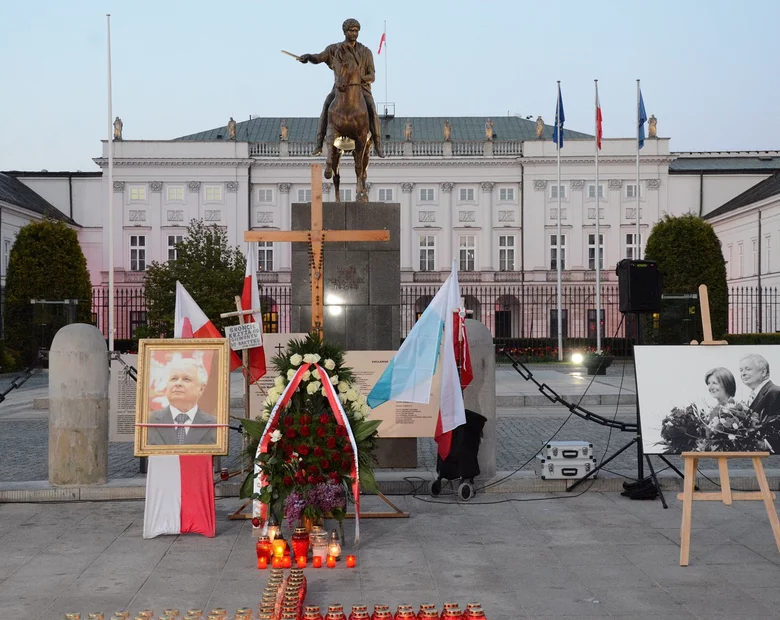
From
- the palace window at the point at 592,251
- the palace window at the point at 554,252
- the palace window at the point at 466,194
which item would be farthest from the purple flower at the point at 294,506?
the palace window at the point at 466,194

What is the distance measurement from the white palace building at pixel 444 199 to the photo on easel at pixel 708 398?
54.3 m

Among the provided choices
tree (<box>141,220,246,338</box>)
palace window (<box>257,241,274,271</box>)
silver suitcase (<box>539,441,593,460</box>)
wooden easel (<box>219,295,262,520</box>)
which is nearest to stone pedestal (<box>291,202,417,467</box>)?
wooden easel (<box>219,295,262,520</box>)

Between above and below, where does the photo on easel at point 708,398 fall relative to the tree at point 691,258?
below

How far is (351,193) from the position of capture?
2547 inches

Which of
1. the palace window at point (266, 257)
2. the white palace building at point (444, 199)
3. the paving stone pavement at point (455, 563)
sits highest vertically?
the white palace building at point (444, 199)

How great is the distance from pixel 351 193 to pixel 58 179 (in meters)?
19.2

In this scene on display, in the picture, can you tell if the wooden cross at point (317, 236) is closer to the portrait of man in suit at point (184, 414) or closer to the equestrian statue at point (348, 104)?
the portrait of man in suit at point (184, 414)

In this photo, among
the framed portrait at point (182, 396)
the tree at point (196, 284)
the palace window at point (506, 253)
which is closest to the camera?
the framed portrait at point (182, 396)

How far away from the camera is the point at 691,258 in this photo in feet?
144

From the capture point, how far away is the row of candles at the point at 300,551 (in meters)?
7.16

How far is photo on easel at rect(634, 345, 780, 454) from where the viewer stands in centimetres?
790

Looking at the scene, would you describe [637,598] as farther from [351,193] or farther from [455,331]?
[351,193]

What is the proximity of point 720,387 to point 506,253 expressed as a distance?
5804 cm

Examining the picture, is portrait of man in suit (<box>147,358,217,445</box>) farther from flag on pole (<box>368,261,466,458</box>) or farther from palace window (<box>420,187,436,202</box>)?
palace window (<box>420,187,436,202</box>)
